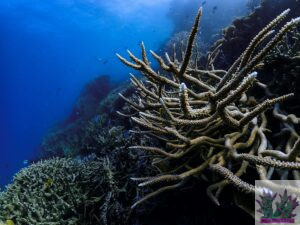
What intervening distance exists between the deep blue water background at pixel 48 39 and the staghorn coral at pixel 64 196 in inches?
239

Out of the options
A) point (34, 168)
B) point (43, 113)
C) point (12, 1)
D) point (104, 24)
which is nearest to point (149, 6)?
point (104, 24)

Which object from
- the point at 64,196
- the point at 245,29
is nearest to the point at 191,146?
the point at 64,196

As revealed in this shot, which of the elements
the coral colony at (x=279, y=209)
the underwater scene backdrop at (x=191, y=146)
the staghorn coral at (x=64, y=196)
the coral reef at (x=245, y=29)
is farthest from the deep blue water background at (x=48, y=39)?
the coral colony at (x=279, y=209)

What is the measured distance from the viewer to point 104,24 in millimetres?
54531

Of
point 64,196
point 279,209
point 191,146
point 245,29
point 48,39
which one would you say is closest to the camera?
point 279,209

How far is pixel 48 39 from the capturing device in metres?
61.9

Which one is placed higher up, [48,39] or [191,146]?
[48,39]

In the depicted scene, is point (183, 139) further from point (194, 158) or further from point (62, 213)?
point (62, 213)

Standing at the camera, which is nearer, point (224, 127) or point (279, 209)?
point (279, 209)

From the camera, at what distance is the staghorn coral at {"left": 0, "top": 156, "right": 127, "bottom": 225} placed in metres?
3.19

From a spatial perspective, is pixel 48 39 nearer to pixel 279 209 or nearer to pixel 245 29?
pixel 245 29

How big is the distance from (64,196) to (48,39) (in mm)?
66504

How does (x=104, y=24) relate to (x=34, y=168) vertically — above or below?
above

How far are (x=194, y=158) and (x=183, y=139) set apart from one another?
1.88 ft
